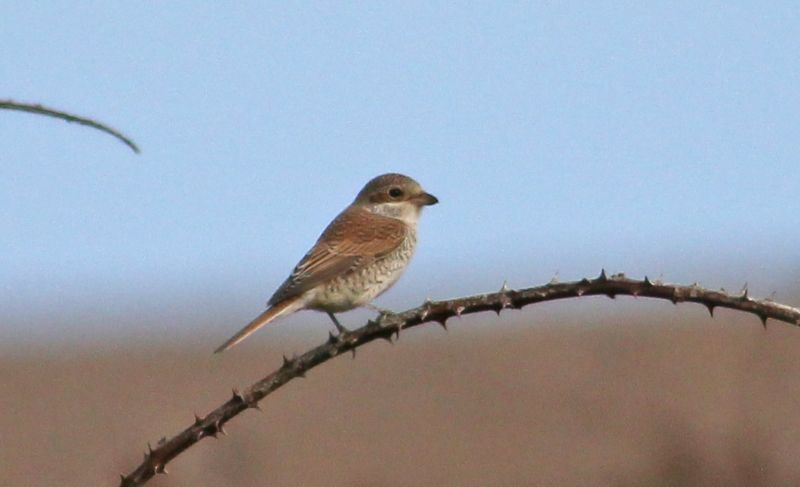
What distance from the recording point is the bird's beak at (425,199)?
8797 mm

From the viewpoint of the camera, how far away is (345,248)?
812 centimetres

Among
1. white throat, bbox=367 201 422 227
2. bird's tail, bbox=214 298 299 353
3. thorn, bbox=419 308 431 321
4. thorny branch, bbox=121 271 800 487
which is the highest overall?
white throat, bbox=367 201 422 227

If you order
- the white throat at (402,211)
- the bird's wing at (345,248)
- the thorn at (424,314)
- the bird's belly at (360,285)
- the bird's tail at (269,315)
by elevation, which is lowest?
the thorn at (424,314)

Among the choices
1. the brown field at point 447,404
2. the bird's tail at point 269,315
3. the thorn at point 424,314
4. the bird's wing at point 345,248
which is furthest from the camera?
the brown field at point 447,404

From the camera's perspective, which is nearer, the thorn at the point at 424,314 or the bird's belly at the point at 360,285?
the thorn at the point at 424,314

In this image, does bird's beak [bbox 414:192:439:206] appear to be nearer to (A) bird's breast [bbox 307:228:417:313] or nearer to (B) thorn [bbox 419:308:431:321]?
(A) bird's breast [bbox 307:228:417:313]

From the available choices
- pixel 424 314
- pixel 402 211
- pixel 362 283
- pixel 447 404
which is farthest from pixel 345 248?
pixel 447 404

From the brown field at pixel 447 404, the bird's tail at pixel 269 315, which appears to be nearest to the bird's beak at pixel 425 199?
the bird's tail at pixel 269 315

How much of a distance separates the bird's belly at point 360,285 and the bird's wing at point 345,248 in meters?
0.03

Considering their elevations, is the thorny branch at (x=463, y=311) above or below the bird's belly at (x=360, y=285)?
below

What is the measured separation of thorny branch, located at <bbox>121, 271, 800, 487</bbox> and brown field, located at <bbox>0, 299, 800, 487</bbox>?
35.1 feet

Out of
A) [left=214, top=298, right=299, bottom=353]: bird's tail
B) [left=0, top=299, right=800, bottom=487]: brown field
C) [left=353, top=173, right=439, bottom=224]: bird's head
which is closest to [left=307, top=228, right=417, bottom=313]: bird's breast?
[left=214, top=298, right=299, bottom=353]: bird's tail

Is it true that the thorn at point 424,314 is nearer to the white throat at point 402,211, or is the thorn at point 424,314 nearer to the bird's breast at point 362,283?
the bird's breast at point 362,283

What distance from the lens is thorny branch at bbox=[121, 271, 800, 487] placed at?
3344 mm
